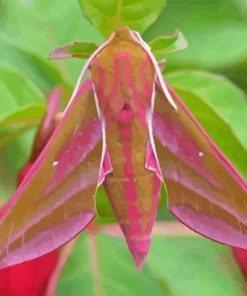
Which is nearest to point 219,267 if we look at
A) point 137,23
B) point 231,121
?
point 231,121

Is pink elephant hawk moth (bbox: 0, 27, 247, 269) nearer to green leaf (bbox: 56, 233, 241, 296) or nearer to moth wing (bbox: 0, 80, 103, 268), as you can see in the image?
moth wing (bbox: 0, 80, 103, 268)

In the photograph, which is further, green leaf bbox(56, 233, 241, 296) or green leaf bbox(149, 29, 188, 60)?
green leaf bbox(56, 233, 241, 296)

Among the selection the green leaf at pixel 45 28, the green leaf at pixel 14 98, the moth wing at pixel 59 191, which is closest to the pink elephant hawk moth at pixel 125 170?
the moth wing at pixel 59 191

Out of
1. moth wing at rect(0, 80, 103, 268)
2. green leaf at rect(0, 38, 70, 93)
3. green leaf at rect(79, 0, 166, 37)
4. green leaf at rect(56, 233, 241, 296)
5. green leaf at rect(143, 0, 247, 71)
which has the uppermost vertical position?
green leaf at rect(79, 0, 166, 37)

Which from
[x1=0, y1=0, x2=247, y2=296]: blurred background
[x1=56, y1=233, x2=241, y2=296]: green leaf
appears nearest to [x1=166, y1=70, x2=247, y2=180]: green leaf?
[x1=0, y1=0, x2=247, y2=296]: blurred background

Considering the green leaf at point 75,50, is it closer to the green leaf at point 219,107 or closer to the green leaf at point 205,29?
the green leaf at point 219,107

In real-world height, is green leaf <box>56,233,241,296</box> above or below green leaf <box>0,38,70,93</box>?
below
